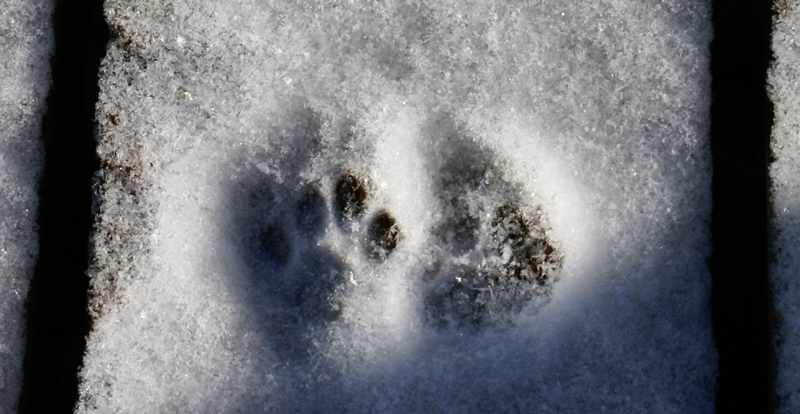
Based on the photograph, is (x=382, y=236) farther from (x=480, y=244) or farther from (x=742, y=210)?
(x=742, y=210)

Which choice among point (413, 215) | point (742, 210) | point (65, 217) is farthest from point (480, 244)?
point (65, 217)

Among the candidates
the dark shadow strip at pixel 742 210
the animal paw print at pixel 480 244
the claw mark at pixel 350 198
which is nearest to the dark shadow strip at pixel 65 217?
the claw mark at pixel 350 198

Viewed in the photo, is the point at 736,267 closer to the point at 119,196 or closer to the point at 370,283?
the point at 370,283

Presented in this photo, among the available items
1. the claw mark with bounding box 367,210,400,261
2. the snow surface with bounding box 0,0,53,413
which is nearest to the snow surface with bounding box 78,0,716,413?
the claw mark with bounding box 367,210,400,261

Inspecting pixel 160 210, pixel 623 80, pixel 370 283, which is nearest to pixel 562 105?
pixel 623 80

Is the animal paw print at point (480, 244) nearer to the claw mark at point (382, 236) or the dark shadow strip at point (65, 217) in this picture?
the claw mark at point (382, 236)

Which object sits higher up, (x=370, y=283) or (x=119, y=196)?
(x=119, y=196)
